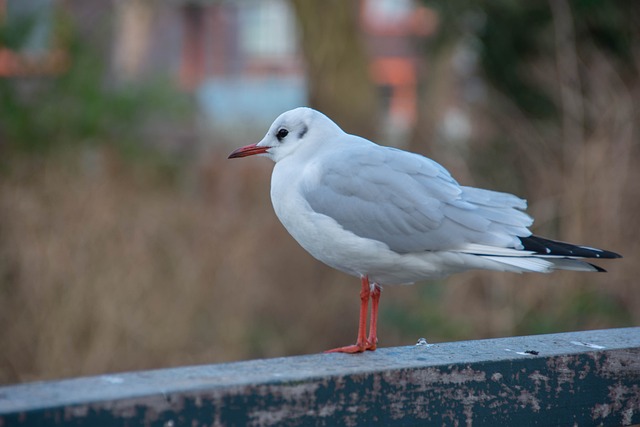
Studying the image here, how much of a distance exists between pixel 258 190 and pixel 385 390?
7311 millimetres

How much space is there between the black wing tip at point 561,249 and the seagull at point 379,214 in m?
0.01

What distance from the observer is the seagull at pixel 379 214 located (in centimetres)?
246

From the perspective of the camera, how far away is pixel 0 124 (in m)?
8.49

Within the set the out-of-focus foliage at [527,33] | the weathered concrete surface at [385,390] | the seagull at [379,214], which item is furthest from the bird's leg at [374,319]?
the out-of-focus foliage at [527,33]

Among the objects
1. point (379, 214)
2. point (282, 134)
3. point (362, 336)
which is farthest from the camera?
point (282, 134)

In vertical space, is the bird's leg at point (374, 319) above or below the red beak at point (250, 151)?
below

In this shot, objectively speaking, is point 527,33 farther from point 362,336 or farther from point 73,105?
point 362,336

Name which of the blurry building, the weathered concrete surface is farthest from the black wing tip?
the blurry building

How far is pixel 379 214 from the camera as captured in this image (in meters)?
2.53

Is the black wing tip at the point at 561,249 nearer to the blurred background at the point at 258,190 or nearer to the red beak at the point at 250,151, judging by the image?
the red beak at the point at 250,151

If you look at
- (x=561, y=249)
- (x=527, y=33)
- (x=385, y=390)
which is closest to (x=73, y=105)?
(x=527, y=33)

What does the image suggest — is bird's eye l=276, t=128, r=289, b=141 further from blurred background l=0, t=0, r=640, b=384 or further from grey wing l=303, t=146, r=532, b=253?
blurred background l=0, t=0, r=640, b=384

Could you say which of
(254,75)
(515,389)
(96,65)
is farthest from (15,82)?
(254,75)

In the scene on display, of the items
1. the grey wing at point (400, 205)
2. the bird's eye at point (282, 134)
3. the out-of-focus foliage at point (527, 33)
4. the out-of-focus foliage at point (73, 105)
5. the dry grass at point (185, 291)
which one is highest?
the out-of-focus foliage at point (527, 33)
